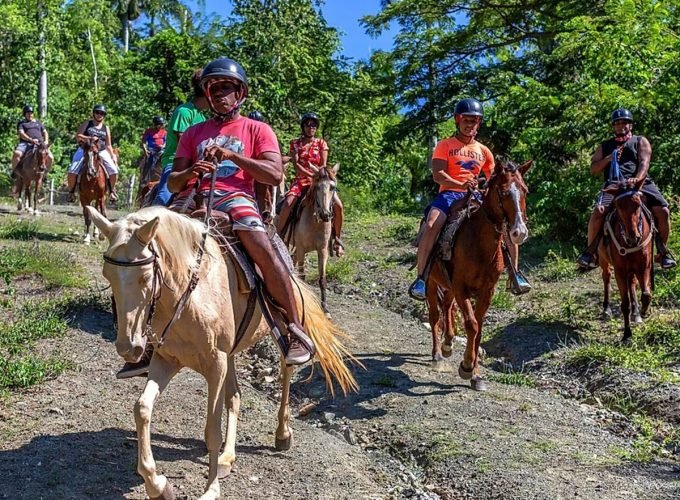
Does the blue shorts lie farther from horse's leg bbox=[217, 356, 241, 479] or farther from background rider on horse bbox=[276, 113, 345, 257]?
horse's leg bbox=[217, 356, 241, 479]

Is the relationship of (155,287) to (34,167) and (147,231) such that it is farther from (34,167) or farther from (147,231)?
(34,167)

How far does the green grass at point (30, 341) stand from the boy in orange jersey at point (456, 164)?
4038 mm

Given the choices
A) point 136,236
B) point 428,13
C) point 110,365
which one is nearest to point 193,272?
point 136,236

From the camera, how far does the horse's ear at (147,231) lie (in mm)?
4559

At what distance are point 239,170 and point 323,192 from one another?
6.07 m

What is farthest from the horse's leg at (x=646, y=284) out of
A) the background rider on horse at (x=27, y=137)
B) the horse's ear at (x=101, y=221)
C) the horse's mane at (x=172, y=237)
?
the background rider on horse at (x=27, y=137)

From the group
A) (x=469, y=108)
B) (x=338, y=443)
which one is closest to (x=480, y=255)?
(x=469, y=108)

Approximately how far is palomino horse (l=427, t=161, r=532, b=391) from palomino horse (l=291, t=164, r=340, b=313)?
3.04 m

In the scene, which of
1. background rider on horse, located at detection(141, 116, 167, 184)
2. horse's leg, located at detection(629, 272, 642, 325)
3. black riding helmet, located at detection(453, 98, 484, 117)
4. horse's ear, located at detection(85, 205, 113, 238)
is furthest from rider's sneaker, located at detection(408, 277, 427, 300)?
background rider on horse, located at detection(141, 116, 167, 184)

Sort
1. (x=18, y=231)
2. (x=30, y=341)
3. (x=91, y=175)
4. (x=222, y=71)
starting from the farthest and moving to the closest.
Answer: (x=91, y=175)
(x=18, y=231)
(x=30, y=341)
(x=222, y=71)

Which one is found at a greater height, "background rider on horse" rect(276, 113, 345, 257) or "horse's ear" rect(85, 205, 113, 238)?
"background rider on horse" rect(276, 113, 345, 257)

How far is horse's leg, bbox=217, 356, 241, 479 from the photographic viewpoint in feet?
19.7

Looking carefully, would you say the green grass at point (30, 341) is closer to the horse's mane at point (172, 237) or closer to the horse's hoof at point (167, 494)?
the horse's hoof at point (167, 494)

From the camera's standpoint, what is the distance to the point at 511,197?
816cm
